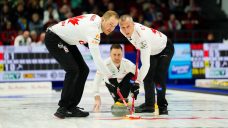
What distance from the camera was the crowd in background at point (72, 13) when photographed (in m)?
16.8

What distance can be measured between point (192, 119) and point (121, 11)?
13063 millimetres

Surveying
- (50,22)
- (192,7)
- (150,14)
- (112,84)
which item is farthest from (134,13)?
(112,84)

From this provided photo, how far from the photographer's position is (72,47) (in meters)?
7.48

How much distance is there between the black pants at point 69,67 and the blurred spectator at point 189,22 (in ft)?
40.9

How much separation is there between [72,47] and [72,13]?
449 inches

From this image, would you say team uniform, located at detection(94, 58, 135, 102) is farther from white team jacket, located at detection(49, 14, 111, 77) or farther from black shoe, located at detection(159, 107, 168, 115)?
white team jacket, located at detection(49, 14, 111, 77)

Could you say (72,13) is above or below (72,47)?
above

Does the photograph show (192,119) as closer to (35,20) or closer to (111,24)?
(111,24)

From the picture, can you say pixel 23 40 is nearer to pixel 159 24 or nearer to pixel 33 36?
pixel 33 36

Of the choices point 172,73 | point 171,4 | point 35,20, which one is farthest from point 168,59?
point 171,4

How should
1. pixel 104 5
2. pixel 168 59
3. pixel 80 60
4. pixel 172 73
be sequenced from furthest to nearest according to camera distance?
1. pixel 104 5
2. pixel 172 73
3. pixel 168 59
4. pixel 80 60

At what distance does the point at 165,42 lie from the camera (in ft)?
26.2

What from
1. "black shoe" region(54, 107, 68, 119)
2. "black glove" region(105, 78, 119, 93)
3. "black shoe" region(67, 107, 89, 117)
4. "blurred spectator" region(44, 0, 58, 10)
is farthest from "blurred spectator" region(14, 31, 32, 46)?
"black shoe" region(54, 107, 68, 119)

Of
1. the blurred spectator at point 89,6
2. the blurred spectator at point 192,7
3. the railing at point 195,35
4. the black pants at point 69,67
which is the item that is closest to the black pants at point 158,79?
the black pants at point 69,67
